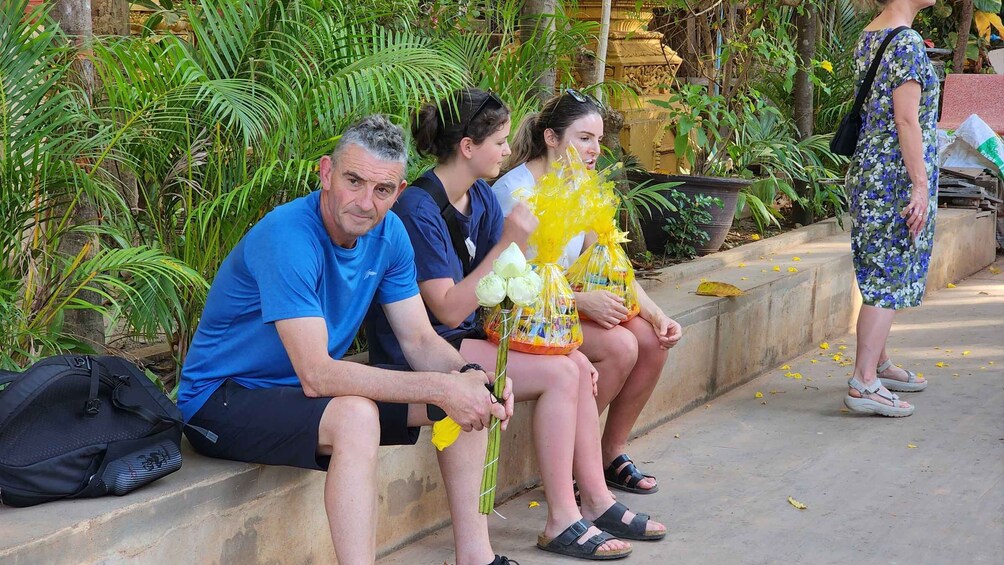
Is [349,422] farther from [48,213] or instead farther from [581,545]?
[48,213]

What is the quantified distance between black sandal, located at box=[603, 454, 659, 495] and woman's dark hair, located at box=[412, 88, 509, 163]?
4.45 feet

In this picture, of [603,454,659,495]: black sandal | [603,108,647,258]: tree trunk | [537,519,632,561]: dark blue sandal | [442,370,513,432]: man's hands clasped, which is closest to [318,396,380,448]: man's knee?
[442,370,513,432]: man's hands clasped

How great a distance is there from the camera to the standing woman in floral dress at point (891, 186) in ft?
15.7

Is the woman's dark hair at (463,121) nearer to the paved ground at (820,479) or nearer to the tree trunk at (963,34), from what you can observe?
the paved ground at (820,479)

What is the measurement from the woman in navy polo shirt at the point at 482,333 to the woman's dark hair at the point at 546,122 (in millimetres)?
424

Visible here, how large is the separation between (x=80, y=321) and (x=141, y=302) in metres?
0.33

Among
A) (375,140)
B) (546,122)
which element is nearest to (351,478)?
(375,140)

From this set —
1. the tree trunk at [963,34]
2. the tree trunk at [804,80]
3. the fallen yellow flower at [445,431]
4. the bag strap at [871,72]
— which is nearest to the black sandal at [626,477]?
the fallen yellow flower at [445,431]

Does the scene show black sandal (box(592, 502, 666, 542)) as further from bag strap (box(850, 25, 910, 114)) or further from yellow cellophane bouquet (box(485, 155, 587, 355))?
bag strap (box(850, 25, 910, 114))

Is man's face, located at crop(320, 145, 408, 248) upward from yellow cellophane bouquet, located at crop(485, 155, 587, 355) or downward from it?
upward

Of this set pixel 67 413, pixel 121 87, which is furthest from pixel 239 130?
pixel 67 413

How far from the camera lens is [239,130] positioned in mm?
3855

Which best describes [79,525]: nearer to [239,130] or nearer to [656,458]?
[239,130]

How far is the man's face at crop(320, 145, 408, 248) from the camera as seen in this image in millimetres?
2914
